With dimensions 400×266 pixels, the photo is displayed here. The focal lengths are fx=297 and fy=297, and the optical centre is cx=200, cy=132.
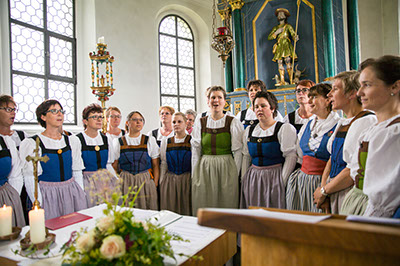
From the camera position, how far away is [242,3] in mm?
7684

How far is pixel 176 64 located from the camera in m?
8.86

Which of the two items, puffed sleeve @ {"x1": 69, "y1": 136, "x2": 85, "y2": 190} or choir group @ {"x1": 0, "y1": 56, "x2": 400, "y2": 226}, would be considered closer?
choir group @ {"x1": 0, "y1": 56, "x2": 400, "y2": 226}

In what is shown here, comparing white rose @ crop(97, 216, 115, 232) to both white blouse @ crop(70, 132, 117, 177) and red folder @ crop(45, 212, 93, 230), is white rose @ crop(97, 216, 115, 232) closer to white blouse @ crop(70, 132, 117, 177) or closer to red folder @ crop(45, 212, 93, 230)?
red folder @ crop(45, 212, 93, 230)

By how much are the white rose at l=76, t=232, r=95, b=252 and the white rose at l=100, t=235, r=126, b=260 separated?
72mm

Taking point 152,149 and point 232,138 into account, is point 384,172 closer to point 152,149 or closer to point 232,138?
point 232,138

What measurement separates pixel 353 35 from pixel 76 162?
651cm

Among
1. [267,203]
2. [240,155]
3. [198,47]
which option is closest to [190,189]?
[240,155]

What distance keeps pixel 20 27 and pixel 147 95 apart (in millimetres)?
2973

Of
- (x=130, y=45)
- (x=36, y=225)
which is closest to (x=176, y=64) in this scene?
(x=130, y=45)

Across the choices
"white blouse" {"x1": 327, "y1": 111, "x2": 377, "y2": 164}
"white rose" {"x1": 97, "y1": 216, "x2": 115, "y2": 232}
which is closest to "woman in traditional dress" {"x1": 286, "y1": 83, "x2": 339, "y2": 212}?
"white blouse" {"x1": 327, "y1": 111, "x2": 377, "y2": 164}

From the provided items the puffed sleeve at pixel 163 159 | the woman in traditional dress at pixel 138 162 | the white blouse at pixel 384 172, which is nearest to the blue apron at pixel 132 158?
the woman in traditional dress at pixel 138 162

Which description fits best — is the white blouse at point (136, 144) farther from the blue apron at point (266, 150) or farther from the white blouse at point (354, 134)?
the white blouse at point (354, 134)

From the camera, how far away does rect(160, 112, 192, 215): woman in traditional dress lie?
346 cm

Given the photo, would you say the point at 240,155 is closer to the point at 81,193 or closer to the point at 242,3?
the point at 81,193
